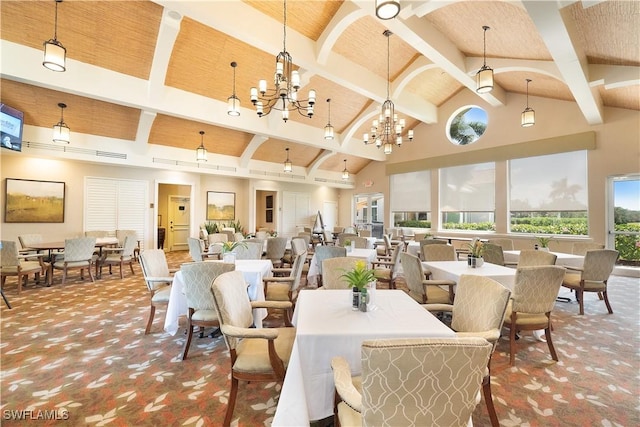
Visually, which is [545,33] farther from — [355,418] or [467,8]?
[355,418]

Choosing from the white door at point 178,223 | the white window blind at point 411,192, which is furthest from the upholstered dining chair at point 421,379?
the white door at point 178,223

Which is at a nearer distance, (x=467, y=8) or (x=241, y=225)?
(x=467, y=8)

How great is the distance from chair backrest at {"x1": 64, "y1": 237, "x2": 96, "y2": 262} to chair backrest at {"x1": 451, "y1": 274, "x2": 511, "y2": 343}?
6.70 metres

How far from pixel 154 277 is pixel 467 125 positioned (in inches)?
387

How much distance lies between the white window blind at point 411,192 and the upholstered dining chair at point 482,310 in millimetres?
8613

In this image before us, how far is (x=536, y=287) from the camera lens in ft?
8.80

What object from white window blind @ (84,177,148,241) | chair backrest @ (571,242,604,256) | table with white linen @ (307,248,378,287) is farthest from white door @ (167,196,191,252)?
chair backrest @ (571,242,604,256)

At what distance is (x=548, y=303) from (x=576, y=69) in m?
4.15

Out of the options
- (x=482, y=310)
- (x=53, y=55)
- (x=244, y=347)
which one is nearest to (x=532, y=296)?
(x=482, y=310)

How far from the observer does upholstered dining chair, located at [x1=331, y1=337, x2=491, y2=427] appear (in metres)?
1.04

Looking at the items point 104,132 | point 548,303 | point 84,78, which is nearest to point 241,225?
point 104,132

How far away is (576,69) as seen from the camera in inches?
180

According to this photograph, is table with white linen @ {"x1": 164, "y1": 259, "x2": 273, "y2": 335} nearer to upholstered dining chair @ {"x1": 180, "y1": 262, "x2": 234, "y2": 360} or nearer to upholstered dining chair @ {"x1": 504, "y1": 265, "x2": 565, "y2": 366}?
upholstered dining chair @ {"x1": 180, "y1": 262, "x2": 234, "y2": 360}

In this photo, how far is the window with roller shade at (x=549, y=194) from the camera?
7.13 metres
